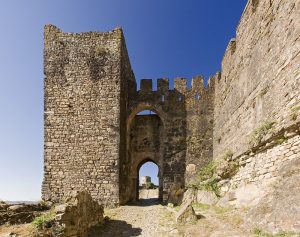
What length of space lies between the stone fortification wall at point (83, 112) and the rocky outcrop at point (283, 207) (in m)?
9.09

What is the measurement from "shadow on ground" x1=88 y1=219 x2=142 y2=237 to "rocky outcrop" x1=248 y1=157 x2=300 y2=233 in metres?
4.40

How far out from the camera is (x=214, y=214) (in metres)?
8.49

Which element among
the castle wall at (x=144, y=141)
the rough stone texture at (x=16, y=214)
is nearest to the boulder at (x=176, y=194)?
the castle wall at (x=144, y=141)

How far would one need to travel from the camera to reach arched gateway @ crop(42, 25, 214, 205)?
14078 mm

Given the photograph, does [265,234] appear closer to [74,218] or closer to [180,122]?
[74,218]

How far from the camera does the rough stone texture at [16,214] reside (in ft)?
27.5

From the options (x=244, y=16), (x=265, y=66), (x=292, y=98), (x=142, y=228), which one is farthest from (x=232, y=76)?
(x=142, y=228)

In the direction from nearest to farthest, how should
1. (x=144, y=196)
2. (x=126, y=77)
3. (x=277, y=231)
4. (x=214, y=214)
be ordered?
(x=277, y=231)
(x=214, y=214)
(x=126, y=77)
(x=144, y=196)

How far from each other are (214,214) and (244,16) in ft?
24.2

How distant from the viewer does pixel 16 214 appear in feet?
28.2

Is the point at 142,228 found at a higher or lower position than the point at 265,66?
lower

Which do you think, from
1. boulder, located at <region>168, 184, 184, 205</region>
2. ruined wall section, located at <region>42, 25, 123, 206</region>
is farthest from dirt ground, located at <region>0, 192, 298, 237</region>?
boulder, located at <region>168, 184, 184, 205</region>

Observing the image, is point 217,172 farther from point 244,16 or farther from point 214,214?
point 244,16

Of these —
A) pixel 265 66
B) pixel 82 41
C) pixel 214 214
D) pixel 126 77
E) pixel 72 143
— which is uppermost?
pixel 82 41
